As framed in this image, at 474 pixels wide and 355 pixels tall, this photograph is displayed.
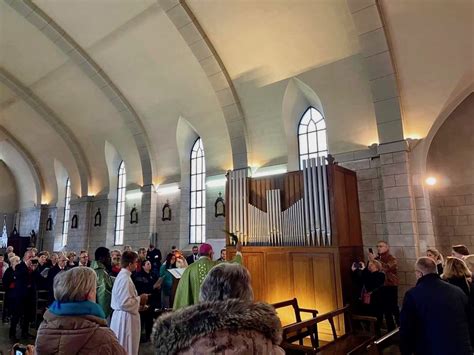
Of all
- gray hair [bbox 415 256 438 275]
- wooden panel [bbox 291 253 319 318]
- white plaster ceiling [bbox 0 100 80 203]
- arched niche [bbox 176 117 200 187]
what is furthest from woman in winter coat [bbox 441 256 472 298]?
white plaster ceiling [bbox 0 100 80 203]

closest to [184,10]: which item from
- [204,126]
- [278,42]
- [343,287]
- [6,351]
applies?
[278,42]

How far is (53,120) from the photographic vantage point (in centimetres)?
1188

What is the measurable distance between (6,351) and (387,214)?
21.6ft

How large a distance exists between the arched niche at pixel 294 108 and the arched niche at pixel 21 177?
38.8 ft

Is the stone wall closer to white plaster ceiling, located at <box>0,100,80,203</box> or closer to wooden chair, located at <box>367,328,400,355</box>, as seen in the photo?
wooden chair, located at <box>367,328,400,355</box>

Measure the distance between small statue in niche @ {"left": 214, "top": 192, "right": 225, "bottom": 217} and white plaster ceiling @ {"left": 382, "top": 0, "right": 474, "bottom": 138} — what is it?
185 inches

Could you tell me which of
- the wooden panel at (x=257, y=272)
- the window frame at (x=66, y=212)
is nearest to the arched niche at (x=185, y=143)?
the wooden panel at (x=257, y=272)

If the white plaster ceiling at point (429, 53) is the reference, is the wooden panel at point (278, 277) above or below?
below

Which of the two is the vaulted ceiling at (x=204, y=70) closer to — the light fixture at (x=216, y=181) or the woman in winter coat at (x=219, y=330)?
the light fixture at (x=216, y=181)

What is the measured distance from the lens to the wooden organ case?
546cm

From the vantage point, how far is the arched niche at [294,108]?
775 cm

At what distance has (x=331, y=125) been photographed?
729cm

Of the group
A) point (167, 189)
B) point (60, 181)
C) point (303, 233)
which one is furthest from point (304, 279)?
point (60, 181)

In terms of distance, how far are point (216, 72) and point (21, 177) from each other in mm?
12501
